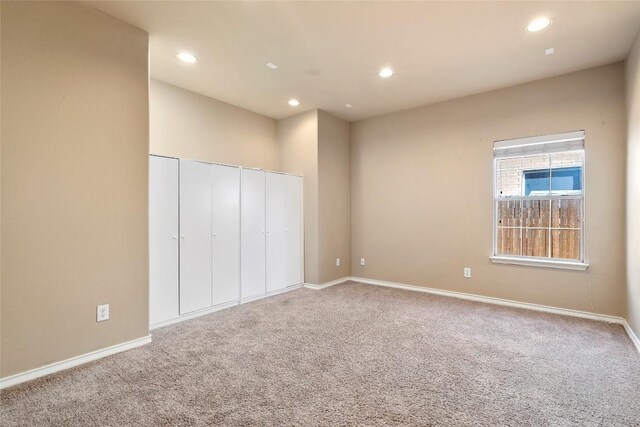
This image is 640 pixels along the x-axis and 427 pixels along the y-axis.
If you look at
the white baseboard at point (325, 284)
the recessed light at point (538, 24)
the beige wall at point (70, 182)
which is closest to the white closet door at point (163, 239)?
the beige wall at point (70, 182)

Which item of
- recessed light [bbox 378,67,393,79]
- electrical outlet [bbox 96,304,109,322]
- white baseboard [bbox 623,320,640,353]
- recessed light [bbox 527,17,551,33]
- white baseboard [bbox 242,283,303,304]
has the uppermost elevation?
recessed light [bbox 378,67,393,79]

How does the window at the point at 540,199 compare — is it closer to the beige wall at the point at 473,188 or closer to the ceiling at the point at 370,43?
the beige wall at the point at 473,188

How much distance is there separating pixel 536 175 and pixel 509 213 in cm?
56

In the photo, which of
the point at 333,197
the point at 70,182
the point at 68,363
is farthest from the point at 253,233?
the point at 68,363

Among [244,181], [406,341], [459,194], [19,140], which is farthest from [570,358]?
[19,140]

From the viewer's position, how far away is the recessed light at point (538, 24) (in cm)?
259

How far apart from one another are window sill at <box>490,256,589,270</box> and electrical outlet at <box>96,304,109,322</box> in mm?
4325

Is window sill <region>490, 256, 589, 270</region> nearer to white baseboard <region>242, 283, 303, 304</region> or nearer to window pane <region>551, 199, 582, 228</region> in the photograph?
window pane <region>551, 199, 582, 228</region>

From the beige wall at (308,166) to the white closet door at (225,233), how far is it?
125 cm

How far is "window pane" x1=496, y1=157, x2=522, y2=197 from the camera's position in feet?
13.1

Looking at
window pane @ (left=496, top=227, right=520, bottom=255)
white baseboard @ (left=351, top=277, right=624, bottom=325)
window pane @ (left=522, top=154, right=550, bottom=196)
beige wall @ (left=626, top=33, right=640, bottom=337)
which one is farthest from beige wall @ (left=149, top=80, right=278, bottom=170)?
beige wall @ (left=626, top=33, right=640, bottom=337)

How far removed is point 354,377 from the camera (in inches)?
85.3

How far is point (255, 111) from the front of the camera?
193 inches

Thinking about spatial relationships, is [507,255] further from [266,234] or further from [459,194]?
[266,234]
